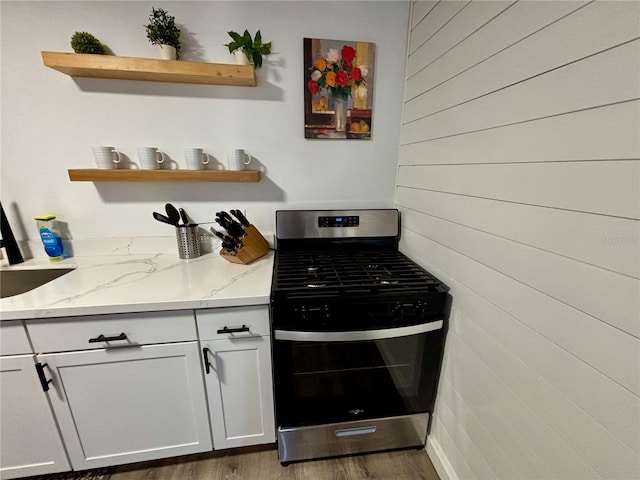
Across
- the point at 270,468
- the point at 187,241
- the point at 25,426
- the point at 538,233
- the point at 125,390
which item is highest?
the point at 538,233

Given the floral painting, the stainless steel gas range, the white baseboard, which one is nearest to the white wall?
the floral painting

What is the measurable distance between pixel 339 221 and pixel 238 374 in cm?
97

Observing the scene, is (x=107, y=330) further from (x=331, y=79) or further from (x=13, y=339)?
(x=331, y=79)

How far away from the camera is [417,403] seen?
130 centimetres

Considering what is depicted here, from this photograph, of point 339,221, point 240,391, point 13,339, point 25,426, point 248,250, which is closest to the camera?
point 13,339

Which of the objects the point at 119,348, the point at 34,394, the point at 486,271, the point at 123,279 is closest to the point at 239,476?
the point at 119,348

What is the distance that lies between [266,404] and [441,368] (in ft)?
2.80

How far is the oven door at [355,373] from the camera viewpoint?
1.11m

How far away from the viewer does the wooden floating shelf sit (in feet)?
4.33

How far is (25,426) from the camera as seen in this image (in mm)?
1109

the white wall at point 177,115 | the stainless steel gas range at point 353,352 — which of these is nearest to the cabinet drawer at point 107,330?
the stainless steel gas range at point 353,352

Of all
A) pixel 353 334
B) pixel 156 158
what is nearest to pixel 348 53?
pixel 156 158

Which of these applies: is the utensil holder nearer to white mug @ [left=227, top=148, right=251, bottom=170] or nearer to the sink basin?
white mug @ [left=227, top=148, right=251, bottom=170]

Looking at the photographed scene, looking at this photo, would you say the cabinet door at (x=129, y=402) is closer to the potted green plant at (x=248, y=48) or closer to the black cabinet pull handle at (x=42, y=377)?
the black cabinet pull handle at (x=42, y=377)
